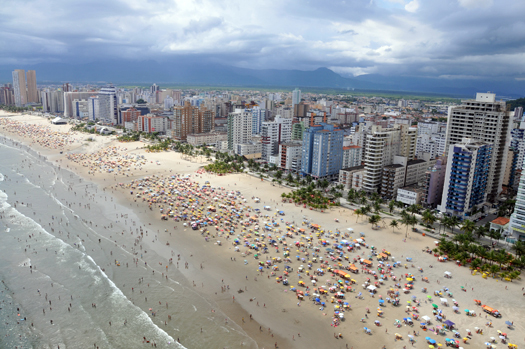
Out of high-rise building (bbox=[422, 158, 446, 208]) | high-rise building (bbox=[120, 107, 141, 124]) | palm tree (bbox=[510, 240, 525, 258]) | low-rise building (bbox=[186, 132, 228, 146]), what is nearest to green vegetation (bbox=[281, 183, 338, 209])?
high-rise building (bbox=[422, 158, 446, 208])

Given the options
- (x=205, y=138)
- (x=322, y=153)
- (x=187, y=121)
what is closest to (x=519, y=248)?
(x=322, y=153)

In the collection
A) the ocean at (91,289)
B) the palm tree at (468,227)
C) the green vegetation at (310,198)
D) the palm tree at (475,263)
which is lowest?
the ocean at (91,289)

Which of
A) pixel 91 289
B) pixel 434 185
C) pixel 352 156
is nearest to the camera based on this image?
pixel 91 289

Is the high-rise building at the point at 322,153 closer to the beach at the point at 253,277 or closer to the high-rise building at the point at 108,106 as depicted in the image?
the beach at the point at 253,277

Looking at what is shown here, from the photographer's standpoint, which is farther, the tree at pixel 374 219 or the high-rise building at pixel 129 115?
the high-rise building at pixel 129 115

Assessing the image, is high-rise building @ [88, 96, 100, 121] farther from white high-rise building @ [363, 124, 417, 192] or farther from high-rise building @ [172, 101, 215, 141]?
white high-rise building @ [363, 124, 417, 192]

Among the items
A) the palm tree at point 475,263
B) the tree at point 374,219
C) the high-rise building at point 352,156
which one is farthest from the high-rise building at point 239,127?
the palm tree at point 475,263

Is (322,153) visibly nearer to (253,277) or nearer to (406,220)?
(406,220)
